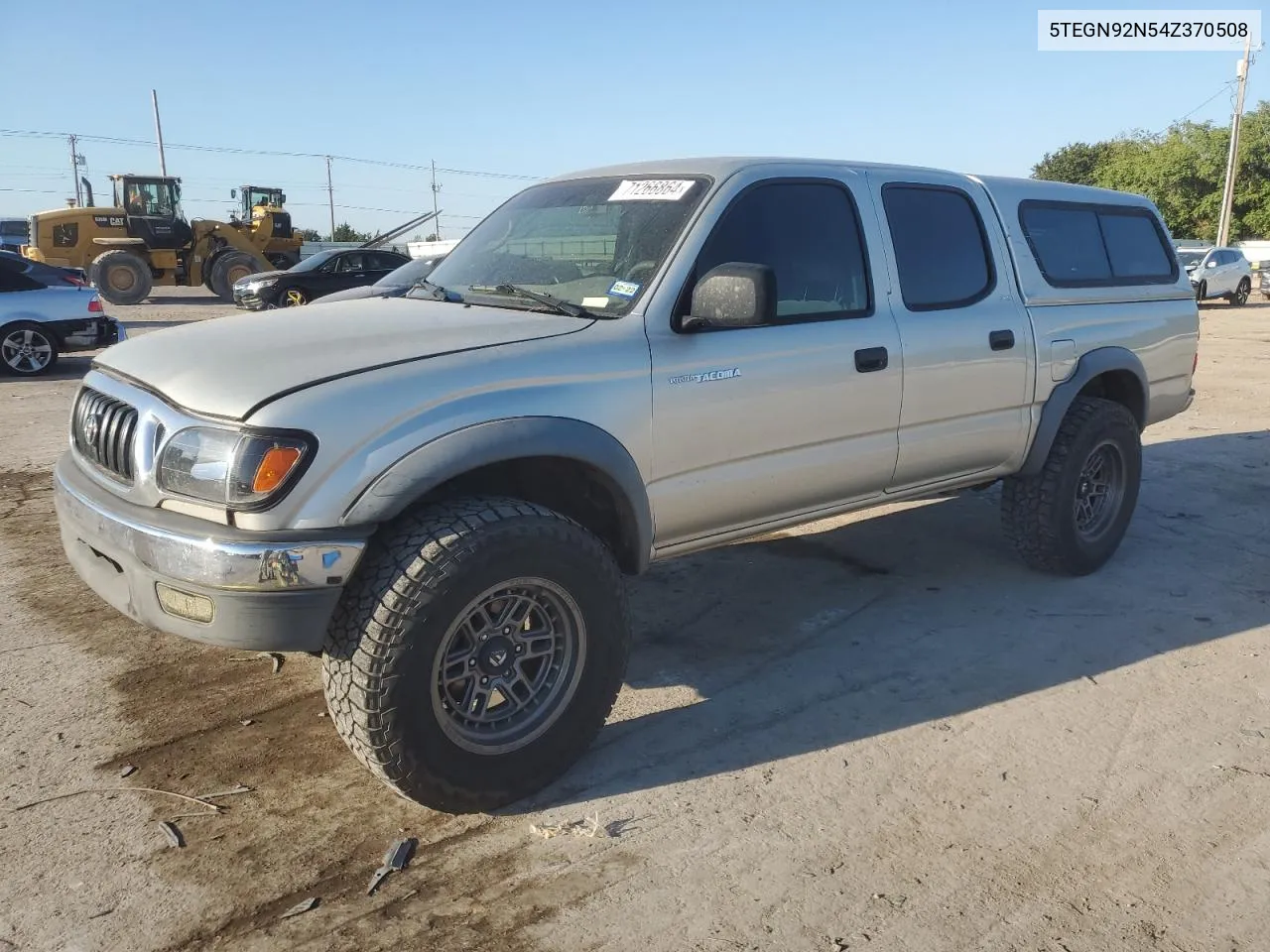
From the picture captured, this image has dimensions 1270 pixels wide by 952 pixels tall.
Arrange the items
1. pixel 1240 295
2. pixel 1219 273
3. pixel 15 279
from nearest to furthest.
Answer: pixel 15 279 → pixel 1219 273 → pixel 1240 295

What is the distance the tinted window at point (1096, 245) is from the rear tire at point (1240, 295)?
Result: 86.0 feet

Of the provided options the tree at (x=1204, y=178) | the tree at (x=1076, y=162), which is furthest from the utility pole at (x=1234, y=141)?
the tree at (x=1076, y=162)

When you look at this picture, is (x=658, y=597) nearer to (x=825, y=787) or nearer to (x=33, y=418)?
(x=825, y=787)

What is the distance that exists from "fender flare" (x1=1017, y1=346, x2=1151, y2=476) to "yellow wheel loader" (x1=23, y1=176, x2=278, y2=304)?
71.5 feet

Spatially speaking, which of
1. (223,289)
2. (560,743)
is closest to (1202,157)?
(223,289)

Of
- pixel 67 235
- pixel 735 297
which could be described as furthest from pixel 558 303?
pixel 67 235

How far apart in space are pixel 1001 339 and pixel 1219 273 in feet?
87.6

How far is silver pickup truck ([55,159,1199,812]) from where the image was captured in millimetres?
2818

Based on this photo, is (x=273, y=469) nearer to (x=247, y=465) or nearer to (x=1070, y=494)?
(x=247, y=465)

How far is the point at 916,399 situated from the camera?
4301mm

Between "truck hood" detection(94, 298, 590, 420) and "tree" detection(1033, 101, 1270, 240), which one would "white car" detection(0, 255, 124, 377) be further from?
"tree" detection(1033, 101, 1270, 240)

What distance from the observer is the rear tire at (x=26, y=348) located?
1184cm

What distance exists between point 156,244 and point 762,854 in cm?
2526

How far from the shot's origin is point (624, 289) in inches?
142
